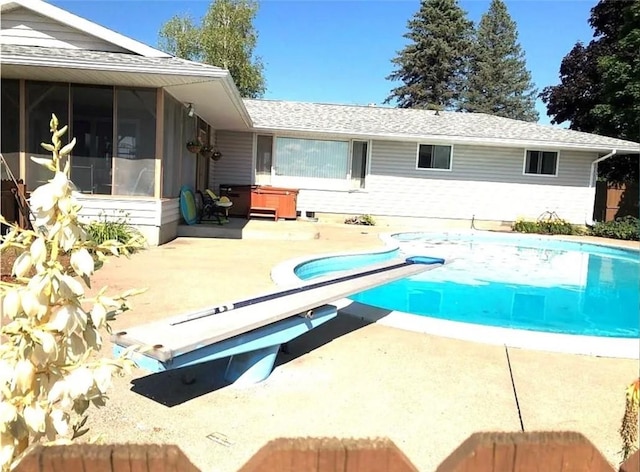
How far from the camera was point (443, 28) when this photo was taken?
3662 centimetres

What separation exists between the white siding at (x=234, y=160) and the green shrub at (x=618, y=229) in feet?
37.0

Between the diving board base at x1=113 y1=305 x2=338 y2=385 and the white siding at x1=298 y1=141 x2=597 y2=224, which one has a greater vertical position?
the white siding at x1=298 y1=141 x2=597 y2=224

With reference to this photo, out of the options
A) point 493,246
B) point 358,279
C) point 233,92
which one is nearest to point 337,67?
point 493,246

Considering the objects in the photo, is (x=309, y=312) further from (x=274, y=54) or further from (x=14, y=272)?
(x=274, y=54)

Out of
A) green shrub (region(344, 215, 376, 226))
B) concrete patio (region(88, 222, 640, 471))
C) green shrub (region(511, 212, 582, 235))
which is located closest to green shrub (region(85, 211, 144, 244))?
concrete patio (region(88, 222, 640, 471))

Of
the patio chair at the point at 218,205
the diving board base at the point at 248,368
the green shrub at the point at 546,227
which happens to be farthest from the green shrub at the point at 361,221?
the diving board base at the point at 248,368

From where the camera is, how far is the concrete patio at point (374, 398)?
8.93ft

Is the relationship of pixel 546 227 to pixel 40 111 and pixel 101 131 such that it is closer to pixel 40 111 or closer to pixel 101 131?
pixel 101 131

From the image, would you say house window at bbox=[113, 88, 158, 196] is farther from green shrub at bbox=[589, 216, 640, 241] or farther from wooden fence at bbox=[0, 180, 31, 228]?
green shrub at bbox=[589, 216, 640, 241]

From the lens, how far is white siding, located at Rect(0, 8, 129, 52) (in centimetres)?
927

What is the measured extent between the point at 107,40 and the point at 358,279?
7128 mm

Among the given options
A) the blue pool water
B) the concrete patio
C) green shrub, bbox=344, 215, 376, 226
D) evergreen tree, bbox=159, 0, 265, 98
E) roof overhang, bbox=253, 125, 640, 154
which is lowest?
the blue pool water

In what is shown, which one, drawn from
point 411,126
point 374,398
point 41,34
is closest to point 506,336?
point 374,398

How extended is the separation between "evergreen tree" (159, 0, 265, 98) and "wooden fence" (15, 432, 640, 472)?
31975 mm
